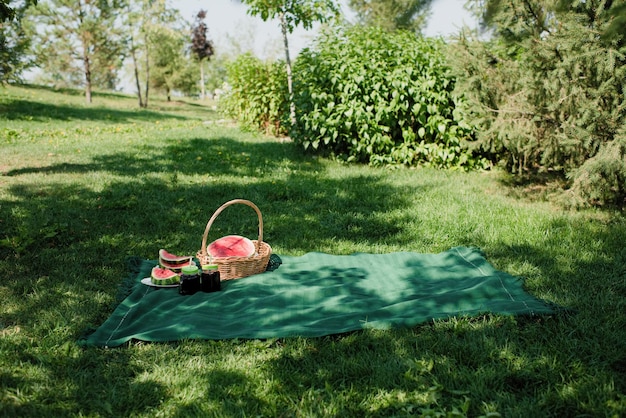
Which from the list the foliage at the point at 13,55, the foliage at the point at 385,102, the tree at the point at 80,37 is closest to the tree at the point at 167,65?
the tree at the point at 80,37

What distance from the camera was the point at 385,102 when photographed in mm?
7082

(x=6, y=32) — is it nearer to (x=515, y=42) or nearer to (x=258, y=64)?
(x=258, y=64)

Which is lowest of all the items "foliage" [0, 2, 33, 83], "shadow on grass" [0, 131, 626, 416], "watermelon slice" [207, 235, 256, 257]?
"shadow on grass" [0, 131, 626, 416]

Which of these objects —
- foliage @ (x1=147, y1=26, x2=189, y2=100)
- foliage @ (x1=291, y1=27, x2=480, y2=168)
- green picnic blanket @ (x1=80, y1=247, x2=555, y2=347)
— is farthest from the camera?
foliage @ (x1=147, y1=26, x2=189, y2=100)

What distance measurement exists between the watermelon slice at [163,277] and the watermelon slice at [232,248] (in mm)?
305

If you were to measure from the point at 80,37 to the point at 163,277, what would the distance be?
1699cm

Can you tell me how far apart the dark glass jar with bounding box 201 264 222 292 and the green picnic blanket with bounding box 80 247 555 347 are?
0.22 feet

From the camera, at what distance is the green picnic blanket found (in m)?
2.90

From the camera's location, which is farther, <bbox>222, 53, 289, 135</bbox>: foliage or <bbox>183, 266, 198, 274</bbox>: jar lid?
<bbox>222, 53, 289, 135</bbox>: foliage

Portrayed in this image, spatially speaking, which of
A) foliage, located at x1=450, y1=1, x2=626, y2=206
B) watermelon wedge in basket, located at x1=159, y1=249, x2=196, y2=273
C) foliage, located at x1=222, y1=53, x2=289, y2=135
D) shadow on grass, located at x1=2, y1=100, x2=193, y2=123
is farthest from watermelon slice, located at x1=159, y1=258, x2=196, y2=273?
shadow on grass, located at x1=2, y1=100, x2=193, y2=123

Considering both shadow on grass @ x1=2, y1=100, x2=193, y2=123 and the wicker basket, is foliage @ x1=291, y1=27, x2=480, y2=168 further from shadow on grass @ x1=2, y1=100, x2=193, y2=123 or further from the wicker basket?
shadow on grass @ x1=2, y1=100, x2=193, y2=123

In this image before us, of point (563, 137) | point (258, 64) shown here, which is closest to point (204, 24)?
point (258, 64)

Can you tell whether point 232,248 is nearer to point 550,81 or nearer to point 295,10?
point 550,81

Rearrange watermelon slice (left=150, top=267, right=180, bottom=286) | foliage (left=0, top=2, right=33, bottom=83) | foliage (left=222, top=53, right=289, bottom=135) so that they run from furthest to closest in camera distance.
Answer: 1. foliage (left=0, top=2, right=33, bottom=83)
2. foliage (left=222, top=53, right=289, bottom=135)
3. watermelon slice (left=150, top=267, right=180, bottom=286)
